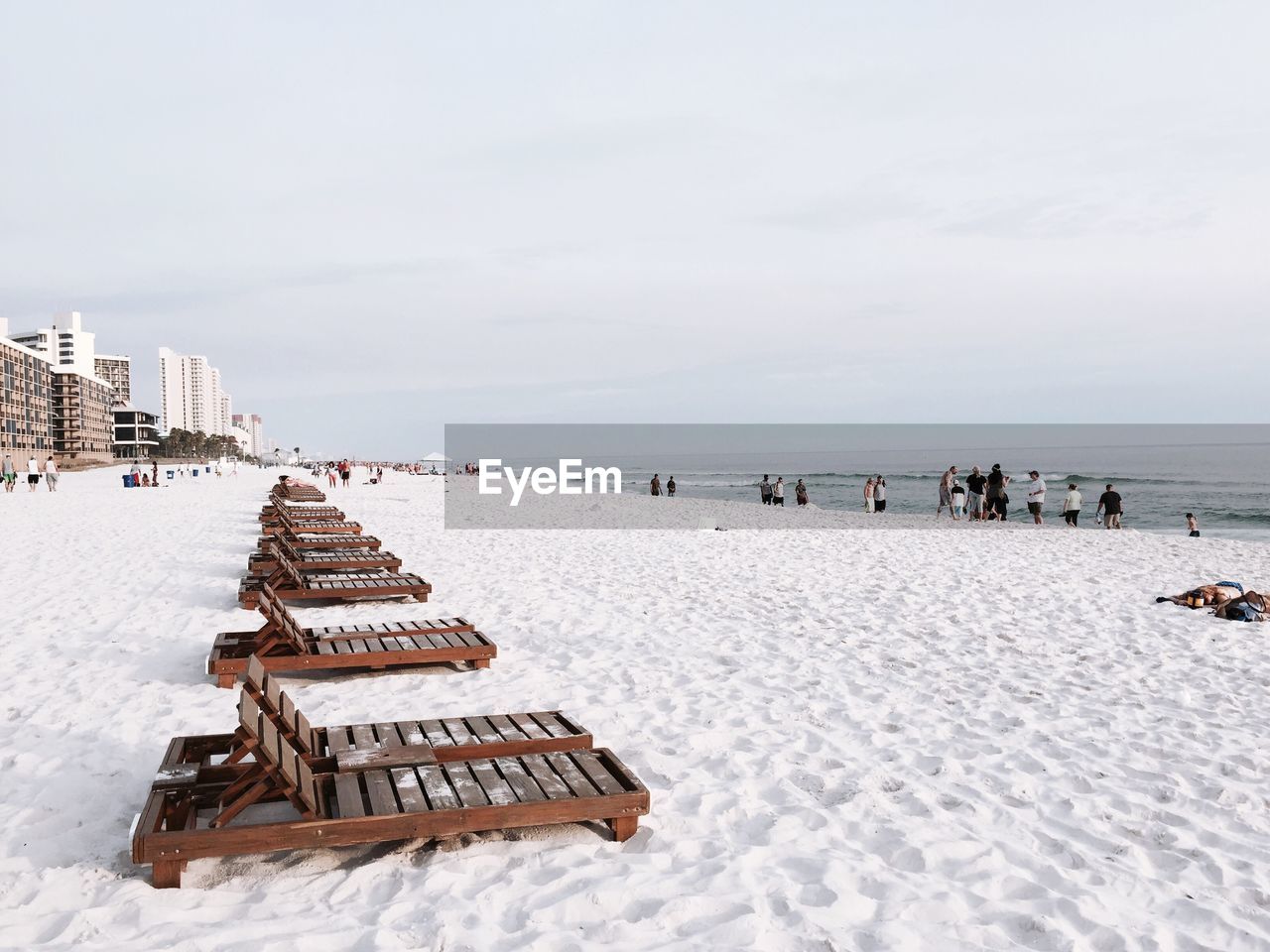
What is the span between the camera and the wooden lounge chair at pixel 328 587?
961 centimetres

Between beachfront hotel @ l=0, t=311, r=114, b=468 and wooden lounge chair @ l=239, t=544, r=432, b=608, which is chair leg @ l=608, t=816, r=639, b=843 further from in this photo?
beachfront hotel @ l=0, t=311, r=114, b=468

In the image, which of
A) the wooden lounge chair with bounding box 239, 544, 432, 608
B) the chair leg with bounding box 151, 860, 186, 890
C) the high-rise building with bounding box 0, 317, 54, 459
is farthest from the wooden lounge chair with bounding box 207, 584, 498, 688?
the high-rise building with bounding box 0, 317, 54, 459

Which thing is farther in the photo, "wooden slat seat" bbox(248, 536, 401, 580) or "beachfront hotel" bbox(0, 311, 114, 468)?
"beachfront hotel" bbox(0, 311, 114, 468)

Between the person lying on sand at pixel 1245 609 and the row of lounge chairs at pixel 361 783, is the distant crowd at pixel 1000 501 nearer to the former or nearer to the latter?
the person lying on sand at pixel 1245 609

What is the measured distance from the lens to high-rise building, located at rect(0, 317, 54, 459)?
103031 millimetres

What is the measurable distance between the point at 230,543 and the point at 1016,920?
15.2 metres

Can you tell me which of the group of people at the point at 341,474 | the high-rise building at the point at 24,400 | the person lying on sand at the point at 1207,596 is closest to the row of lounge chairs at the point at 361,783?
the person lying on sand at the point at 1207,596

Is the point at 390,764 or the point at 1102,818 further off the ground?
the point at 390,764

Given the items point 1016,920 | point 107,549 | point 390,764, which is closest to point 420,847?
point 390,764

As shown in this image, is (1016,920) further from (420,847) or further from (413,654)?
(413,654)

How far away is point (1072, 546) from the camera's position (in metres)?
16.4

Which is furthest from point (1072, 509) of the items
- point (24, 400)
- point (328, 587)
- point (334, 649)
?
point (24, 400)

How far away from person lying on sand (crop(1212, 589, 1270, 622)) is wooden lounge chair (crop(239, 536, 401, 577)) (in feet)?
31.0

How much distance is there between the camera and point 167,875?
11.7ft
